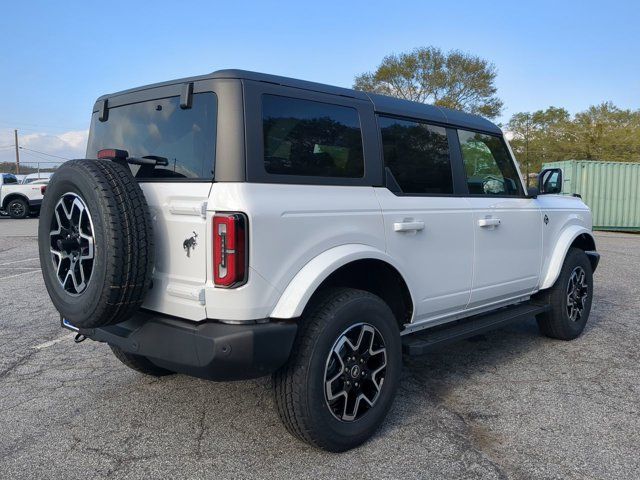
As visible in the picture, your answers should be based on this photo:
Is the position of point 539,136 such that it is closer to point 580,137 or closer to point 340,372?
point 580,137

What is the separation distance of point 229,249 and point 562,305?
11.7ft

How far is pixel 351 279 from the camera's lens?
3.28 metres

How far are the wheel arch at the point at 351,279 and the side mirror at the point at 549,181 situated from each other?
205 centimetres

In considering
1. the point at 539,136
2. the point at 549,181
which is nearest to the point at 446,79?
the point at 539,136

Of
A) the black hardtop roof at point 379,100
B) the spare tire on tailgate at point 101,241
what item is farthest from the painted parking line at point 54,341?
the black hardtop roof at point 379,100

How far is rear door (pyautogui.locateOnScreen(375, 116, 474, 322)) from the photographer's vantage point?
3.34m

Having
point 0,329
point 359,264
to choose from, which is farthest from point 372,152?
point 0,329

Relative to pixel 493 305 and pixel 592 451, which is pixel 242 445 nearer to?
pixel 592 451

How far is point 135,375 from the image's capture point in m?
4.08

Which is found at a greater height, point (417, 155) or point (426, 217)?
point (417, 155)

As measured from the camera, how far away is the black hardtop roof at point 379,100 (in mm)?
2750

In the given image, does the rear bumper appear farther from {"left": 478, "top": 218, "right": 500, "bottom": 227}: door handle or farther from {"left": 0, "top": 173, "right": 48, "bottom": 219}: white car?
{"left": 0, "top": 173, "right": 48, "bottom": 219}: white car

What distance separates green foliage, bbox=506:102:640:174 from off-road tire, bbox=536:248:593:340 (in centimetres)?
3733

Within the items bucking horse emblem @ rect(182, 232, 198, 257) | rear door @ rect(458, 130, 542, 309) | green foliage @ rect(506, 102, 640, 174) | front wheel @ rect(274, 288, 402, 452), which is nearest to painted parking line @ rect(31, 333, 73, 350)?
bucking horse emblem @ rect(182, 232, 198, 257)
